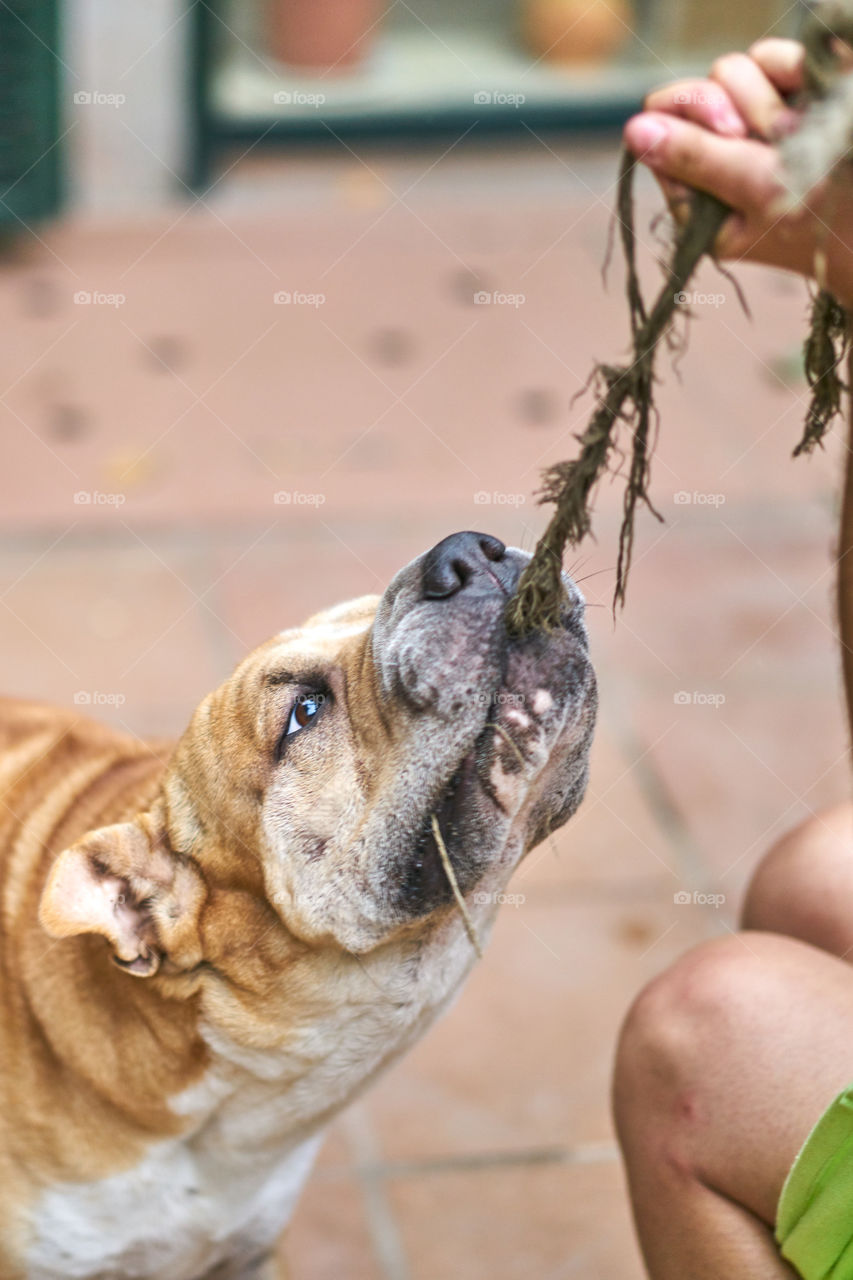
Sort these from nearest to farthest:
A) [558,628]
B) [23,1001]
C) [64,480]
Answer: [558,628] < [23,1001] < [64,480]

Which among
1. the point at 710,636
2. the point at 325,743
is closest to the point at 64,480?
the point at 710,636

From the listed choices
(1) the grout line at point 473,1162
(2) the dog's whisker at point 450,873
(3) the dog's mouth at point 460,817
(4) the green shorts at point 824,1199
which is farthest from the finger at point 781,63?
(1) the grout line at point 473,1162

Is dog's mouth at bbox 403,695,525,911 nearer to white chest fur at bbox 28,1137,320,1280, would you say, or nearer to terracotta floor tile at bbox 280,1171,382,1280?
white chest fur at bbox 28,1137,320,1280

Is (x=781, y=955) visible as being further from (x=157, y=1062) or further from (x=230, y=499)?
(x=230, y=499)

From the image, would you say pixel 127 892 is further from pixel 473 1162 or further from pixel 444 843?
pixel 473 1162

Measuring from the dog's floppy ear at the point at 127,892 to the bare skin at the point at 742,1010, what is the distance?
806 mm

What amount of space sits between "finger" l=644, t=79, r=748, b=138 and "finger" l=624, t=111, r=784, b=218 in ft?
0.05

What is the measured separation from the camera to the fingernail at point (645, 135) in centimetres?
198

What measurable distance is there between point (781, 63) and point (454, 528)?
351 cm

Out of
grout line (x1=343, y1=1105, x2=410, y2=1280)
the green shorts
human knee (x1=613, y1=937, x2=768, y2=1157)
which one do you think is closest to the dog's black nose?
human knee (x1=613, y1=937, x2=768, y2=1157)

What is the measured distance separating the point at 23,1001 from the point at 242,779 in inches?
24.5

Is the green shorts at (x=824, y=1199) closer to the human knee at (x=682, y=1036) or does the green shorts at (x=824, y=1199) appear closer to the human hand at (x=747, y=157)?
the human knee at (x=682, y=1036)

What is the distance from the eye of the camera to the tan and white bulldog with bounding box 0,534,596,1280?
2145 millimetres

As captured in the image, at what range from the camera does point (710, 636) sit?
493 cm
